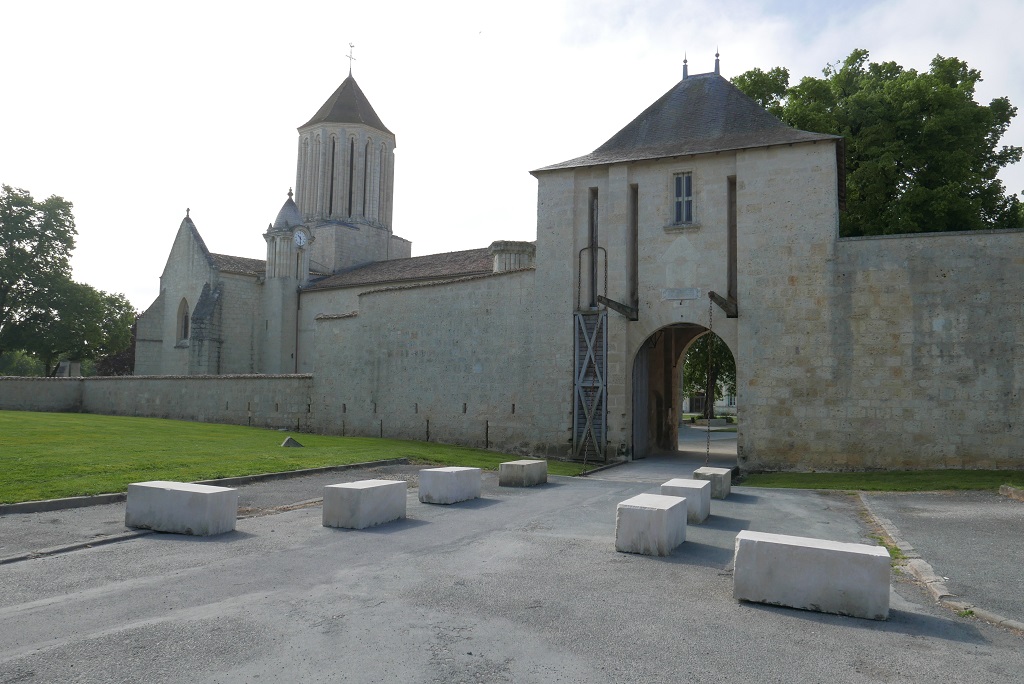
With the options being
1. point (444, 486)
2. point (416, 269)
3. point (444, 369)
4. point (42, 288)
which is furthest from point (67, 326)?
point (444, 486)

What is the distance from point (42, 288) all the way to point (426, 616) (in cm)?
4796

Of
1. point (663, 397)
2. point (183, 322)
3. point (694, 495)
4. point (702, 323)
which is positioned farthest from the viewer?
point (183, 322)

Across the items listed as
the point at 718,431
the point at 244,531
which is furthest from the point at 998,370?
the point at 718,431

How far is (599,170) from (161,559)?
1696 cm

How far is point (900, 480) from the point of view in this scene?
15.4 metres

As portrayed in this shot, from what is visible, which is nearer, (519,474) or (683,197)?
(519,474)

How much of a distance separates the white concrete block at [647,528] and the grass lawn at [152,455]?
739 centimetres

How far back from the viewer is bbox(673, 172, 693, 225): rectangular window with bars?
20.1 metres

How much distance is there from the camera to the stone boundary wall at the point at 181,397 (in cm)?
2781

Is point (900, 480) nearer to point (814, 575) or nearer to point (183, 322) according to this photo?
point (814, 575)

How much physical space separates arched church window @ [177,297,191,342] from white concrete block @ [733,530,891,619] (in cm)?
4220

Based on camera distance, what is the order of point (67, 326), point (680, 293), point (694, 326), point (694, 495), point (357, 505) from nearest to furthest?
point (357, 505), point (694, 495), point (680, 293), point (694, 326), point (67, 326)

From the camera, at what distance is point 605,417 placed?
20.4 metres

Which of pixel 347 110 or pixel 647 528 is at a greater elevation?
pixel 347 110
